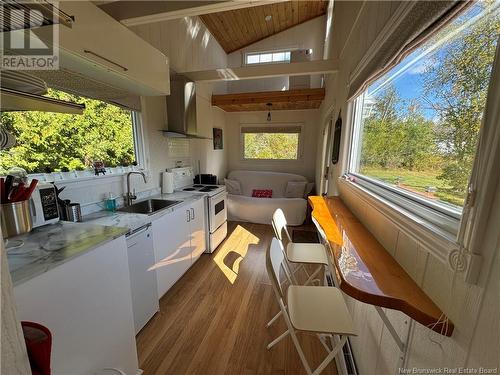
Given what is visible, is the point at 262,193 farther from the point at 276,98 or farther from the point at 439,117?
the point at 439,117

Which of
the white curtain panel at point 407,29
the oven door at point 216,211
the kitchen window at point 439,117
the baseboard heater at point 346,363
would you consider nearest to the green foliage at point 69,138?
the oven door at point 216,211

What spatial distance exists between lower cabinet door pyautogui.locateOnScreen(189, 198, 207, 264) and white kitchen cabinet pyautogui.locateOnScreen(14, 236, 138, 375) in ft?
3.79

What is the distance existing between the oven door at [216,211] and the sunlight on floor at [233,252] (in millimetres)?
341

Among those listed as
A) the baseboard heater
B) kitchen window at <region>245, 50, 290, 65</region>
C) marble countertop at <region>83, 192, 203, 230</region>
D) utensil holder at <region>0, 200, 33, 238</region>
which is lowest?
the baseboard heater

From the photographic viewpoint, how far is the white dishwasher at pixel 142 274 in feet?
4.94

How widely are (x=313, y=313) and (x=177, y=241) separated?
1.45 m

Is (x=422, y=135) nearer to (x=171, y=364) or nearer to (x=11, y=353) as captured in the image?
(x=11, y=353)

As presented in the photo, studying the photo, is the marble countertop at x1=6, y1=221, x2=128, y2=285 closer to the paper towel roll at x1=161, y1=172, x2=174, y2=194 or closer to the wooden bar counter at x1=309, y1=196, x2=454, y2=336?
the wooden bar counter at x1=309, y1=196, x2=454, y2=336

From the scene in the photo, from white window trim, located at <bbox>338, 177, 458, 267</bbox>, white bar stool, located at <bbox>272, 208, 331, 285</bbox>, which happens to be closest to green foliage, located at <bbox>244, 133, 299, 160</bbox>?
white bar stool, located at <bbox>272, 208, 331, 285</bbox>

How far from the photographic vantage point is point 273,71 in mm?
2729

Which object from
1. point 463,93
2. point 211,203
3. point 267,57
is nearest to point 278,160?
point 267,57

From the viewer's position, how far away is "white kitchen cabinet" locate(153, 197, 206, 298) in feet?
6.02

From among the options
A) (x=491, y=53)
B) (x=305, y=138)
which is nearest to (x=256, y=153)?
(x=305, y=138)

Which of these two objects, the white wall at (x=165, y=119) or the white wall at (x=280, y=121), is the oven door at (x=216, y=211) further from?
the white wall at (x=280, y=121)
